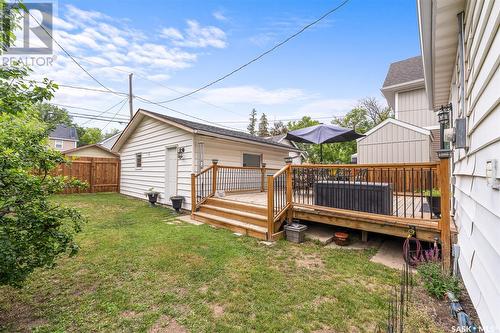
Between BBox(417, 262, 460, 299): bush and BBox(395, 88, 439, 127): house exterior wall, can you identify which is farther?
BBox(395, 88, 439, 127): house exterior wall

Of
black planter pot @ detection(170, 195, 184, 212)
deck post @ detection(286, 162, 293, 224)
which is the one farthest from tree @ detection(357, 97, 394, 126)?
black planter pot @ detection(170, 195, 184, 212)

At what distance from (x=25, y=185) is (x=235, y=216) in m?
4.11

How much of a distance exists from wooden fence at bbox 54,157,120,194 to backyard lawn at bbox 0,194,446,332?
31.9ft

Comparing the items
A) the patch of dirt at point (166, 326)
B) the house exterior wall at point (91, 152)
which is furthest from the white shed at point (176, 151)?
the house exterior wall at point (91, 152)

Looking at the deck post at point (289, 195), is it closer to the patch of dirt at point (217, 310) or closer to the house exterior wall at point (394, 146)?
the patch of dirt at point (217, 310)

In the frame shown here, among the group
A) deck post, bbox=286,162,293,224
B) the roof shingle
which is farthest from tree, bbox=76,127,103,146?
deck post, bbox=286,162,293,224

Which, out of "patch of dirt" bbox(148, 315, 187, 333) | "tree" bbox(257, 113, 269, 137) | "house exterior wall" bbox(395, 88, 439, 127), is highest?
"tree" bbox(257, 113, 269, 137)

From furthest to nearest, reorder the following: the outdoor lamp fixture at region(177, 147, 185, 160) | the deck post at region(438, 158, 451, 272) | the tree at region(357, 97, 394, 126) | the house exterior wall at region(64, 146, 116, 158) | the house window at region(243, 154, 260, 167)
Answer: the tree at region(357, 97, 394, 126) < the house exterior wall at region(64, 146, 116, 158) < the house window at region(243, 154, 260, 167) < the outdoor lamp fixture at region(177, 147, 185, 160) < the deck post at region(438, 158, 451, 272)

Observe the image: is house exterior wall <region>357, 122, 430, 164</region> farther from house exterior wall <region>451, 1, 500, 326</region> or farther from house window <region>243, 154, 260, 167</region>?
house exterior wall <region>451, 1, 500, 326</region>

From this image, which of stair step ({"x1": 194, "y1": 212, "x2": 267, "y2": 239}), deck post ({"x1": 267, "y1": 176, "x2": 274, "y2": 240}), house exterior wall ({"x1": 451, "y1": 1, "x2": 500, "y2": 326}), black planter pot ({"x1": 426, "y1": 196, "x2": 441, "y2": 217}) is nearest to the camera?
house exterior wall ({"x1": 451, "y1": 1, "x2": 500, "y2": 326})

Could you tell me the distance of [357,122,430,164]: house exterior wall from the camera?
26.4 ft

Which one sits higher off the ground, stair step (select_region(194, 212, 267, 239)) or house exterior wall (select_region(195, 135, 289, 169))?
house exterior wall (select_region(195, 135, 289, 169))

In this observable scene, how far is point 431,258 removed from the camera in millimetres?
3191

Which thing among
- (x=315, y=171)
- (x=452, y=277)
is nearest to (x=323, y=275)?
(x=452, y=277)
